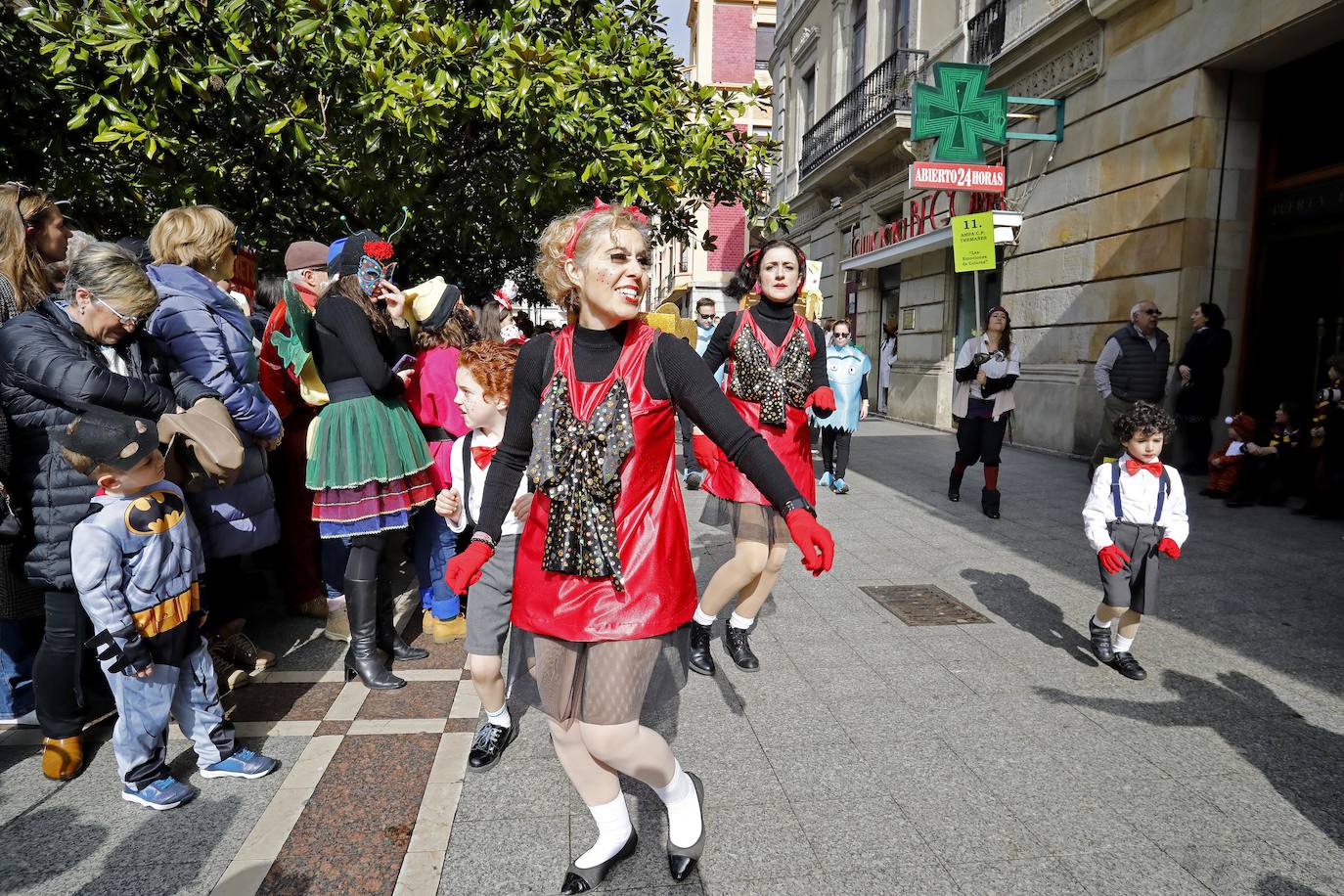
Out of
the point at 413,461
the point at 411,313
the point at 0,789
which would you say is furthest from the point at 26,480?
the point at 411,313

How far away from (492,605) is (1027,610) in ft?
11.0

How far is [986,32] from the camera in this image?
13500 mm

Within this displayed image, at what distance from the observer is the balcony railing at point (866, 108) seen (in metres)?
15.8

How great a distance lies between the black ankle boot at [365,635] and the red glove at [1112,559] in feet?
10.9

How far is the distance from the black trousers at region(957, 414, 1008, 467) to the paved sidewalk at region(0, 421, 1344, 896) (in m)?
2.87

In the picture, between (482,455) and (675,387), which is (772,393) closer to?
(482,455)

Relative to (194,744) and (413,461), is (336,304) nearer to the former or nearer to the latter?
(413,461)

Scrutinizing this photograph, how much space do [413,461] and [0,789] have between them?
6.18 feet

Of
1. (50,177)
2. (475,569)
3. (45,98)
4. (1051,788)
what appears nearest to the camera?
(475,569)

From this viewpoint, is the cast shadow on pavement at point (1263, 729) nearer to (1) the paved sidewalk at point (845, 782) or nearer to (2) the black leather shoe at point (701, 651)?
(1) the paved sidewalk at point (845, 782)

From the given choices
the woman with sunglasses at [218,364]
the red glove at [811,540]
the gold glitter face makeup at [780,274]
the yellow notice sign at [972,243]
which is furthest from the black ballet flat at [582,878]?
the yellow notice sign at [972,243]

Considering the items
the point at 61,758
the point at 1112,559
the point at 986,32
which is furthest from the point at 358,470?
the point at 986,32

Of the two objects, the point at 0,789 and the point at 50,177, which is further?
the point at 50,177

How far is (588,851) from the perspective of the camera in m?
2.38
